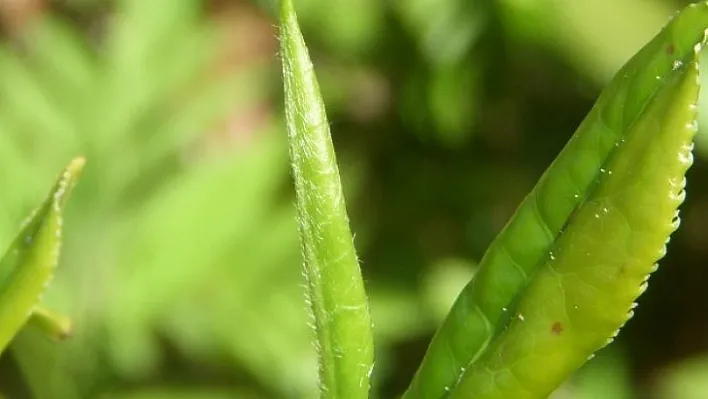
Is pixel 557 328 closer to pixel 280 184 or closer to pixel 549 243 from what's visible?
pixel 549 243

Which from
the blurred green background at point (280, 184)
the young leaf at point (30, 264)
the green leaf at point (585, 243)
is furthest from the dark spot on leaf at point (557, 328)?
the blurred green background at point (280, 184)

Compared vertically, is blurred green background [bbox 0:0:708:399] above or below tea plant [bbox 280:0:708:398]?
above

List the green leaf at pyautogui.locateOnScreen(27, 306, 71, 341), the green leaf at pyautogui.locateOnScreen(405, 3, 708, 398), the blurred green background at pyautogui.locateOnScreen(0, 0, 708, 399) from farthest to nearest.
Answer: the blurred green background at pyautogui.locateOnScreen(0, 0, 708, 399) < the green leaf at pyautogui.locateOnScreen(27, 306, 71, 341) < the green leaf at pyautogui.locateOnScreen(405, 3, 708, 398)

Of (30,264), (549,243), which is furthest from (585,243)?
(30,264)

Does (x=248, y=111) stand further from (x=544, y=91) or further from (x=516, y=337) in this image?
(x=516, y=337)

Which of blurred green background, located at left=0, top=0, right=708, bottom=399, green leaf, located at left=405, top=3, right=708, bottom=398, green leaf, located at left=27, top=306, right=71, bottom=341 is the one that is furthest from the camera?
blurred green background, located at left=0, top=0, right=708, bottom=399

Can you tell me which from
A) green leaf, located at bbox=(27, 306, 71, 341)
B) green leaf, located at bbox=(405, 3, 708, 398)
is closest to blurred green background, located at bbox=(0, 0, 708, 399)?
green leaf, located at bbox=(27, 306, 71, 341)

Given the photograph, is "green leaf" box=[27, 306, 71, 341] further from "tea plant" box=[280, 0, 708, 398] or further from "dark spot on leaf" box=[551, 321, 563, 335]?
"dark spot on leaf" box=[551, 321, 563, 335]

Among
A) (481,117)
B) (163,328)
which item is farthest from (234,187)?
(481,117)
